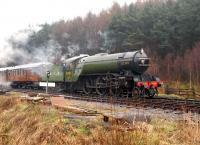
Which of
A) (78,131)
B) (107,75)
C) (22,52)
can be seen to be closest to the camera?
(78,131)

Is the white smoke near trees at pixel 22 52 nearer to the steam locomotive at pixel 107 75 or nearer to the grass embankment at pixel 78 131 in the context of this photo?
the steam locomotive at pixel 107 75

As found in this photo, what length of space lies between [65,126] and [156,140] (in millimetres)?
3553

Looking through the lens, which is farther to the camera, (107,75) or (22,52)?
(22,52)

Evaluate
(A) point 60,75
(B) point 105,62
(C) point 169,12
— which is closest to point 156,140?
(B) point 105,62

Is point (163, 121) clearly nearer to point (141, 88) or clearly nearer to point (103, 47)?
point (141, 88)

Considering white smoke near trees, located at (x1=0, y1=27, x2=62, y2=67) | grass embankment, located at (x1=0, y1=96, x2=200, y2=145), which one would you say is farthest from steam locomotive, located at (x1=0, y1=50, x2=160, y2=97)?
white smoke near trees, located at (x1=0, y1=27, x2=62, y2=67)

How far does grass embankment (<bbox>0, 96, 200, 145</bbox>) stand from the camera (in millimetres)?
7438

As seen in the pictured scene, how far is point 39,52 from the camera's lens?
52812 millimetres

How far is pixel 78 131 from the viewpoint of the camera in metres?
9.52

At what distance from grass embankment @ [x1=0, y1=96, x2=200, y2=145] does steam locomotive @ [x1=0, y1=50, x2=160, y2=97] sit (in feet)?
16.2

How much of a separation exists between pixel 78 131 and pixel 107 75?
1231 cm

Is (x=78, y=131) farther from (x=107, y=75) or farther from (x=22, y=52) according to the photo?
(x=22, y=52)

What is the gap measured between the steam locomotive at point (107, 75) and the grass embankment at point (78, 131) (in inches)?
194

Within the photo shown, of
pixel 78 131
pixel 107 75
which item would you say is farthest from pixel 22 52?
pixel 78 131
